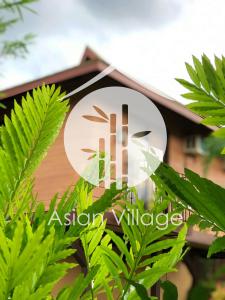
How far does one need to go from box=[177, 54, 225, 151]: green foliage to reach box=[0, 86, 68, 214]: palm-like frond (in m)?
0.13

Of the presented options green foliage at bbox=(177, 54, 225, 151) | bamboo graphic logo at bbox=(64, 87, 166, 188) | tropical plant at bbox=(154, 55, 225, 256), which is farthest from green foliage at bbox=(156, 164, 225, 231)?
bamboo graphic logo at bbox=(64, 87, 166, 188)

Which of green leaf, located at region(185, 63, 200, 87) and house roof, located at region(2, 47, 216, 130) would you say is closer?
green leaf, located at region(185, 63, 200, 87)

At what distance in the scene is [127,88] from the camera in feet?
48.6

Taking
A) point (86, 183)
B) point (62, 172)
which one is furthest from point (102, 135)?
point (86, 183)

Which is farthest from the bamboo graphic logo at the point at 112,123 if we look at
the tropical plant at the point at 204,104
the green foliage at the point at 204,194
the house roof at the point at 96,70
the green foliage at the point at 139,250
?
the green foliage at the point at 204,194

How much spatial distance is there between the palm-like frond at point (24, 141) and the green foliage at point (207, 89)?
0.42 ft

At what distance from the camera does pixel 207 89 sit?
1.83 feet

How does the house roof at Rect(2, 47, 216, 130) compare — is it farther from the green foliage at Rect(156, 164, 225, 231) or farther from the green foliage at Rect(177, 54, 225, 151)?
the green foliage at Rect(156, 164, 225, 231)

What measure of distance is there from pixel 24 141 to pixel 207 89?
18cm

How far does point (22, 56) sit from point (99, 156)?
14658 mm

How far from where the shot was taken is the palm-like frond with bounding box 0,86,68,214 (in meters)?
0.56

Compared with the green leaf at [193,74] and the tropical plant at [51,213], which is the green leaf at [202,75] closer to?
the green leaf at [193,74]

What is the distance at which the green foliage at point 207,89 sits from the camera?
0.54 metres

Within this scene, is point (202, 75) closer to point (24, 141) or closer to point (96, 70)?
point (24, 141)
